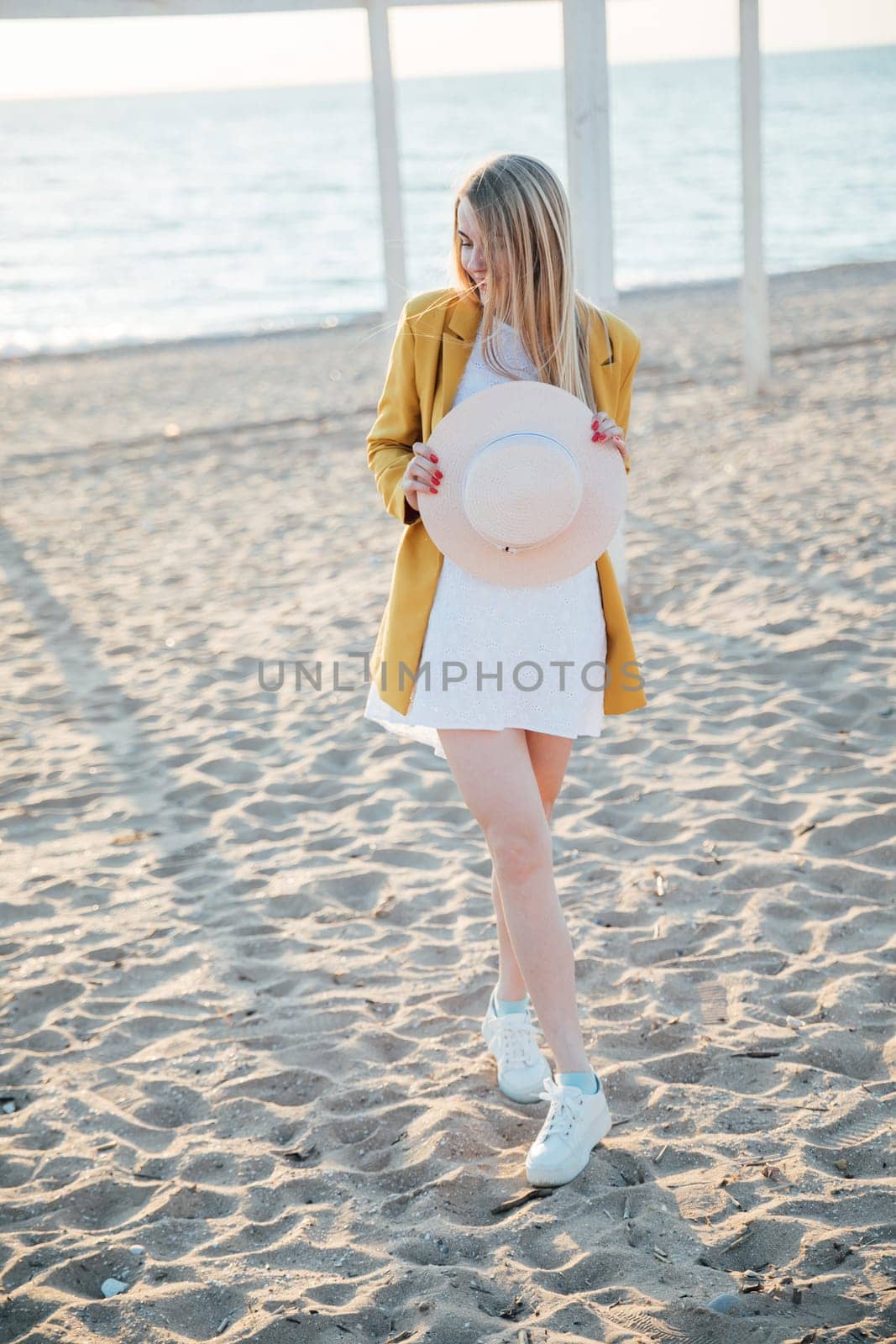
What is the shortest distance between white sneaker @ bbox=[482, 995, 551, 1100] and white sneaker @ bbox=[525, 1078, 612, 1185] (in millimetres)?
196

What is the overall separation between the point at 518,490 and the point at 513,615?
8.6 inches

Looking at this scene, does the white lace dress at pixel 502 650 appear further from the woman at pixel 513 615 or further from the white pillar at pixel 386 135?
the white pillar at pixel 386 135

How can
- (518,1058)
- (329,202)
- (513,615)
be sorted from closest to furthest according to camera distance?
(513,615) → (518,1058) → (329,202)

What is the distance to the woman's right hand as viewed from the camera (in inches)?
80.4

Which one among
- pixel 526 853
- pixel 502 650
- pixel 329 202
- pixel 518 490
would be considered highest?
pixel 329 202

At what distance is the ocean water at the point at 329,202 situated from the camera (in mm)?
Answer: 20969

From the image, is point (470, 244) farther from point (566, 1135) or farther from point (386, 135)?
point (386, 135)

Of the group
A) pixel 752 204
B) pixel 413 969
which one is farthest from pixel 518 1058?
pixel 752 204

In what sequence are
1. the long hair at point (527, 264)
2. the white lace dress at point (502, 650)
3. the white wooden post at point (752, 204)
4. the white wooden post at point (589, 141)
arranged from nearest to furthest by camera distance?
the long hair at point (527, 264)
the white lace dress at point (502, 650)
the white wooden post at point (589, 141)
the white wooden post at point (752, 204)

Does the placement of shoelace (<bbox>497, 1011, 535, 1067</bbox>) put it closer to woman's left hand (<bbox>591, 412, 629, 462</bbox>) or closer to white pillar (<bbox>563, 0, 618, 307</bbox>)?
woman's left hand (<bbox>591, 412, 629, 462</bbox>)

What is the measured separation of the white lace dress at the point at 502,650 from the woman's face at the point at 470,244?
0.10 m

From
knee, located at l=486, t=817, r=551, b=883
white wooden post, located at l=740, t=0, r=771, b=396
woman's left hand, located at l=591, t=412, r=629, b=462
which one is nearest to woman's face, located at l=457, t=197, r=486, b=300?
woman's left hand, located at l=591, t=412, r=629, b=462

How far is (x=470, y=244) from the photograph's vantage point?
2.02 meters

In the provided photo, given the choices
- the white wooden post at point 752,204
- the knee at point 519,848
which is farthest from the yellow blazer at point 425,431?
the white wooden post at point 752,204
